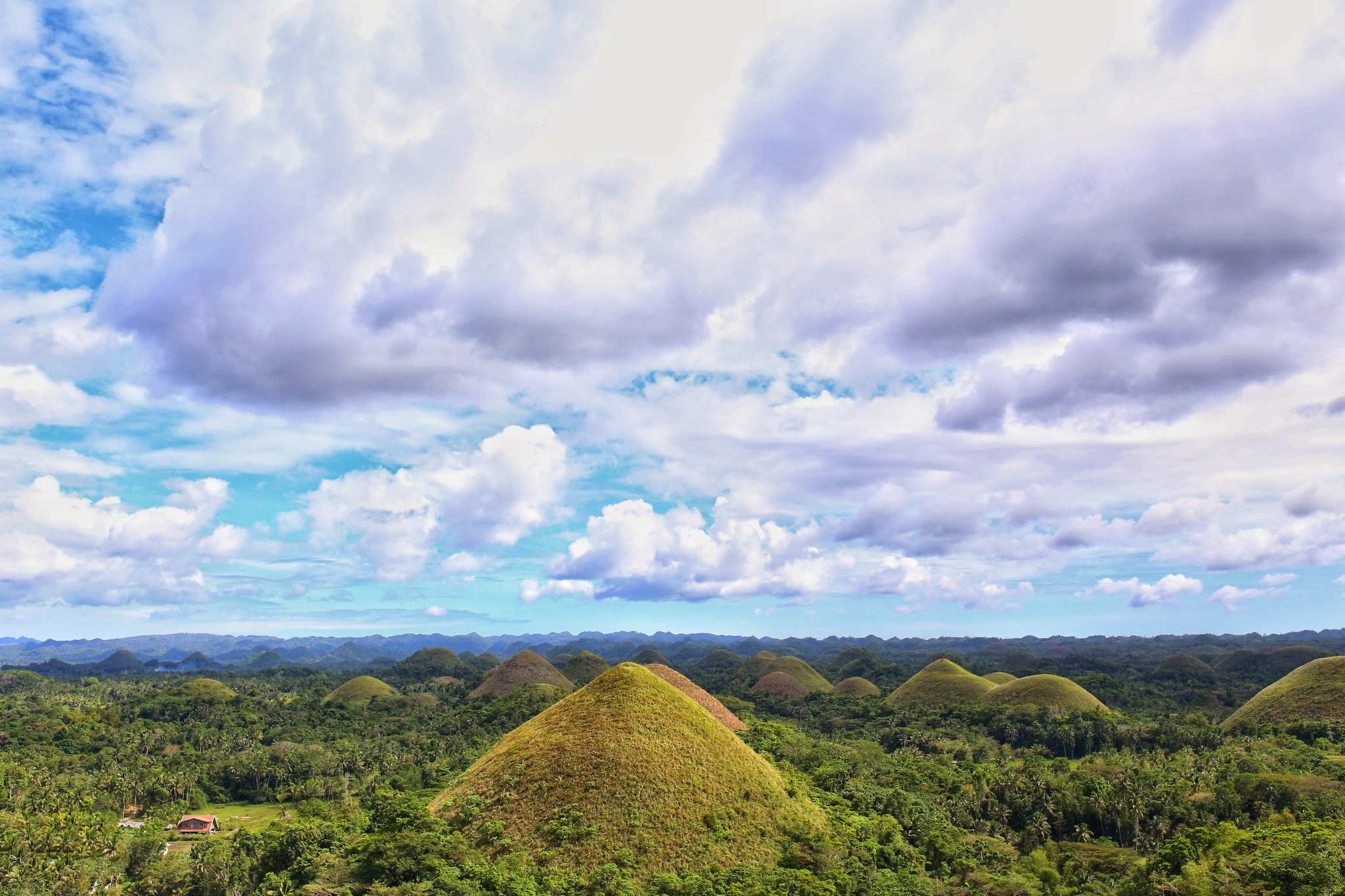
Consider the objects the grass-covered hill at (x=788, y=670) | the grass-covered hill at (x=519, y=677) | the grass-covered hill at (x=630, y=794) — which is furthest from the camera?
the grass-covered hill at (x=788, y=670)

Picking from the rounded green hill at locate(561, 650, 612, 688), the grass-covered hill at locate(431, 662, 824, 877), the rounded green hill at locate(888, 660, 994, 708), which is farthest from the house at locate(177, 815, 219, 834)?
the rounded green hill at locate(888, 660, 994, 708)

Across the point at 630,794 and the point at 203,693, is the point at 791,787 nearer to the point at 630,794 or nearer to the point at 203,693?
the point at 630,794

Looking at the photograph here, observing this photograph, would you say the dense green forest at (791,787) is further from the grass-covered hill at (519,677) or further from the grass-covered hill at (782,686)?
the grass-covered hill at (519,677)

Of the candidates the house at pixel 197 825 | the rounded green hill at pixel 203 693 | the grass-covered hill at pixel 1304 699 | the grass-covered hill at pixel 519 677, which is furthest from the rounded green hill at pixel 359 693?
the grass-covered hill at pixel 1304 699

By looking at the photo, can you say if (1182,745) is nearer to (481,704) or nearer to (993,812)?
(993,812)

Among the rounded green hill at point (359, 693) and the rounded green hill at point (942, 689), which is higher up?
the rounded green hill at point (942, 689)

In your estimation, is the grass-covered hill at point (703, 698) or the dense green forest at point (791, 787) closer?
the dense green forest at point (791, 787)
